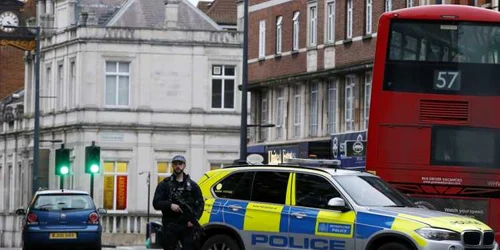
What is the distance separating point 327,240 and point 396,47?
22.6 ft

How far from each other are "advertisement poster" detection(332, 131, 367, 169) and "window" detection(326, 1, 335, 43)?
4.09 meters

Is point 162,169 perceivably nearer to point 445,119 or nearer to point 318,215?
point 445,119

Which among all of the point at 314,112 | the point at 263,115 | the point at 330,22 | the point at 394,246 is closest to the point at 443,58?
the point at 394,246

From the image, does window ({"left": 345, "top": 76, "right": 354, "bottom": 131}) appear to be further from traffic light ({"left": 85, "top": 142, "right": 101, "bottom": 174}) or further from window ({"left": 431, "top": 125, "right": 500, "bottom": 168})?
window ({"left": 431, "top": 125, "right": 500, "bottom": 168})

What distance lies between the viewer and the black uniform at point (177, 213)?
23.0 m

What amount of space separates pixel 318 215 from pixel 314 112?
33.5m

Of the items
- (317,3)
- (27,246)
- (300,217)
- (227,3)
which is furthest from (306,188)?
(227,3)

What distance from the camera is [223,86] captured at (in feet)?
261

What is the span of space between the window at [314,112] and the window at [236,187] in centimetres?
3191

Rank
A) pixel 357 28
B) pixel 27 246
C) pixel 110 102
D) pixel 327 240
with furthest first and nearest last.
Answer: pixel 110 102
pixel 357 28
pixel 27 246
pixel 327 240

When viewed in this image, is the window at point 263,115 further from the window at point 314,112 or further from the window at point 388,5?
the window at point 388,5

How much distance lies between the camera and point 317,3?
56969 millimetres

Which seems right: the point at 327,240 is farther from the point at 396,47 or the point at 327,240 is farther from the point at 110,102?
the point at 110,102

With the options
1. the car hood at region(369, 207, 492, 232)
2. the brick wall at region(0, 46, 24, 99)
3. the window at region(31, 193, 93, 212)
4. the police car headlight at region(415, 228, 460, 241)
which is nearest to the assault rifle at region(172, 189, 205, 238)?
the car hood at region(369, 207, 492, 232)
